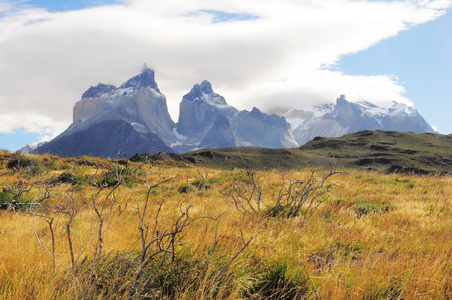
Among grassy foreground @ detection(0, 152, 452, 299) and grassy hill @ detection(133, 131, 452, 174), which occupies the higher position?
grassy foreground @ detection(0, 152, 452, 299)

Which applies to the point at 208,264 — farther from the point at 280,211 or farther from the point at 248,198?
the point at 248,198

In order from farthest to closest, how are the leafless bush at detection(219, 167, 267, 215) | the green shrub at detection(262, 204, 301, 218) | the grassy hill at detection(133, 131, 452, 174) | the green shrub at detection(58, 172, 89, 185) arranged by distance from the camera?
the grassy hill at detection(133, 131, 452, 174) → the green shrub at detection(58, 172, 89, 185) → the green shrub at detection(262, 204, 301, 218) → the leafless bush at detection(219, 167, 267, 215)

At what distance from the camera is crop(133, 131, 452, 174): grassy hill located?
55469mm

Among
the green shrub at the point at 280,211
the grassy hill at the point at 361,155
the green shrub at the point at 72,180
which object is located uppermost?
the green shrub at the point at 72,180

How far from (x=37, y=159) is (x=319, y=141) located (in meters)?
85.9

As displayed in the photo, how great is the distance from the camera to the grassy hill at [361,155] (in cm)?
5547

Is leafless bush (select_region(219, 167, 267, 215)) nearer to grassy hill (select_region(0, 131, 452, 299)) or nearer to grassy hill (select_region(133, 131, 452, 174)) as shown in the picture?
grassy hill (select_region(0, 131, 452, 299))

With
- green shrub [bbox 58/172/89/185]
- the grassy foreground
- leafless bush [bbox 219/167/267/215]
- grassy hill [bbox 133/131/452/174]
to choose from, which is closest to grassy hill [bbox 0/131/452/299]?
the grassy foreground

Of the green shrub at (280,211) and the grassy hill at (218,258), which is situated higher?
the grassy hill at (218,258)

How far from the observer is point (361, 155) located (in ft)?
230

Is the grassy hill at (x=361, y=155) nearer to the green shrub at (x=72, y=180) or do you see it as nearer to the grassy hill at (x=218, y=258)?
the green shrub at (x=72, y=180)

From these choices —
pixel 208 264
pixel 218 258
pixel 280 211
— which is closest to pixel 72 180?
pixel 280 211

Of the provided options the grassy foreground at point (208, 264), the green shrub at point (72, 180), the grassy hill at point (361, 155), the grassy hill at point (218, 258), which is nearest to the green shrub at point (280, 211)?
the grassy hill at point (218, 258)

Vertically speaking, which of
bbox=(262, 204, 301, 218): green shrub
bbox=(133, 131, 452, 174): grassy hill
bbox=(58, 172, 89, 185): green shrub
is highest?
bbox=(58, 172, 89, 185): green shrub
